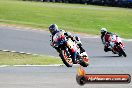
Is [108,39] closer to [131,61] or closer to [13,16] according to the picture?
[131,61]

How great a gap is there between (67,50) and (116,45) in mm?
2662

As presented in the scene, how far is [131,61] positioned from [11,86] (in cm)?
1136

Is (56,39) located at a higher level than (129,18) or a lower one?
higher

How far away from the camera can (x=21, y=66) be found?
77.5ft

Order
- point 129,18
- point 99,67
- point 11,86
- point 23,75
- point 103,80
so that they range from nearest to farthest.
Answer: point 103,80 < point 11,86 < point 23,75 < point 99,67 < point 129,18

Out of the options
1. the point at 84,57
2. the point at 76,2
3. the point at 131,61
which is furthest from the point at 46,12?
the point at 84,57

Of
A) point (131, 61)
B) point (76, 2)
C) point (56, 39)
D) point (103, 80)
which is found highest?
point (56, 39)

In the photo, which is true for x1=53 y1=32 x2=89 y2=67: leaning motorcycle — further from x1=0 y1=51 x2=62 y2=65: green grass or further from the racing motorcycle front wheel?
x1=0 y1=51 x2=62 y2=65: green grass

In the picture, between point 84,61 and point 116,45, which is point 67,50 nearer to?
point 84,61

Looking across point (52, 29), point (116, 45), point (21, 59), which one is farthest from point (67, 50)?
point (21, 59)

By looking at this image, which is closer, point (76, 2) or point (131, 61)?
point (131, 61)

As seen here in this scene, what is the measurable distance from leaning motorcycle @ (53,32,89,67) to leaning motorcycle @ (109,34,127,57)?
2154mm

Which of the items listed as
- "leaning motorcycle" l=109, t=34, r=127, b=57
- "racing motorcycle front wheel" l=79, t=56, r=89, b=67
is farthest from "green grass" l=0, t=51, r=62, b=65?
"racing motorcycle front wheel" l=79, t=56, r=89, b=67

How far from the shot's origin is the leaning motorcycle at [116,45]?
1363 centimetres
